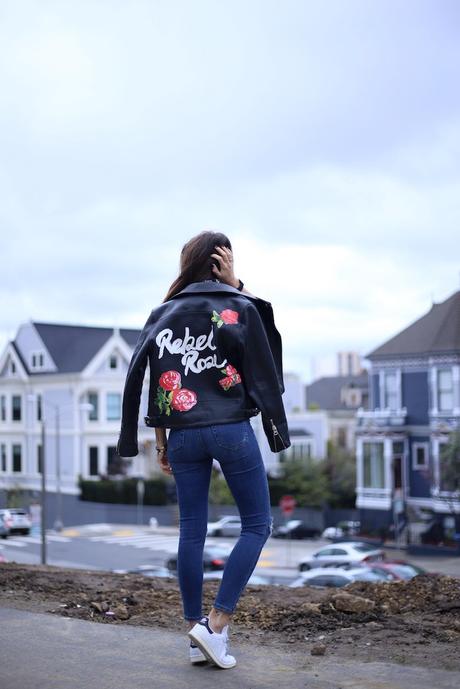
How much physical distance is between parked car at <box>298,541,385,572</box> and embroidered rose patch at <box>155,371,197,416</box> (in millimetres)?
23561

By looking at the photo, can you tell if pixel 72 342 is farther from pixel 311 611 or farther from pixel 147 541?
pixel 311 611

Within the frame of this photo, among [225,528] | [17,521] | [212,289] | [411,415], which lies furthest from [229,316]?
[225,528]

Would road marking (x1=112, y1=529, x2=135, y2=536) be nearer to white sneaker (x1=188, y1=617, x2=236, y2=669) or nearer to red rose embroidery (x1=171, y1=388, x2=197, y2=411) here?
white sneaker (x1=188, y1=617, x2=236, y2=669)

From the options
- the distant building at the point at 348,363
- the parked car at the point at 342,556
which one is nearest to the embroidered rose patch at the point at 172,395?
the parked car at the point at 342,556

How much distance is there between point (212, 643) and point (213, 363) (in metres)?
1.16

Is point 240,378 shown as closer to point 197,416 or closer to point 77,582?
point 197,416

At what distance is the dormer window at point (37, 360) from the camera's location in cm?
4881

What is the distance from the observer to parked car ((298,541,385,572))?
90.8 ft

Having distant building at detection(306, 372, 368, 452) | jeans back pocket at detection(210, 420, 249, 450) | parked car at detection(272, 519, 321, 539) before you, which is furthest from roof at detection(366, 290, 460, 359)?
jeans back pocket at detection(210, 420, 249, 450)

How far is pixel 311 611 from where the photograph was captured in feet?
16.8

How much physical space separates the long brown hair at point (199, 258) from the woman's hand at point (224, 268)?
0.02 meters

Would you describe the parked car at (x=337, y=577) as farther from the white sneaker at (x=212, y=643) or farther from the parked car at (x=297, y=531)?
the parked car at (x=297, y=531)

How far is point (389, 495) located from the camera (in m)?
38.7

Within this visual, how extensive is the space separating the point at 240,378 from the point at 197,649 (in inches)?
45.7
